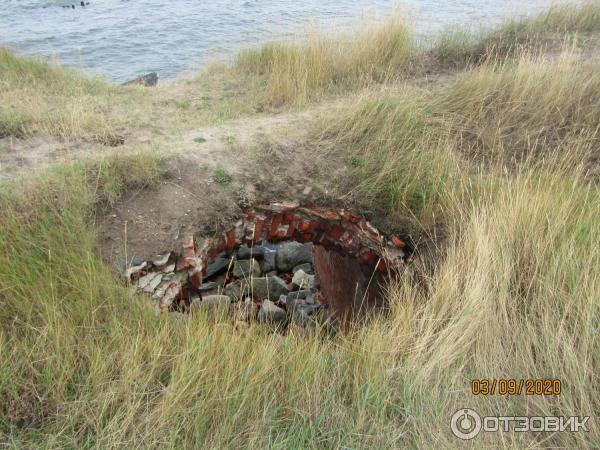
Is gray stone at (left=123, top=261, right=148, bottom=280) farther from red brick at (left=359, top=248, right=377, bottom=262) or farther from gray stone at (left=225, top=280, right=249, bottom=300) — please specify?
gray stone at (left=225, top=280, right=249, bottom=300)

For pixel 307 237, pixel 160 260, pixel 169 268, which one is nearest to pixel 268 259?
pixel 307 237

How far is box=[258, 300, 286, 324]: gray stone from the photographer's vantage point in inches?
240

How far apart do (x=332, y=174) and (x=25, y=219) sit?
9.42ft

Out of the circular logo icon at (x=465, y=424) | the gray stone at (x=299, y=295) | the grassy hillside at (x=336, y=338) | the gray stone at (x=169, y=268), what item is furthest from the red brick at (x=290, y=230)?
the circular logo icon at (x=465, y=424)

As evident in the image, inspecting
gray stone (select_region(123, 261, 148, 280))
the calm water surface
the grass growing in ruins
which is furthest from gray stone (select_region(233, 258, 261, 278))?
the calm water surface

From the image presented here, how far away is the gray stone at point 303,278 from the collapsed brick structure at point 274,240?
127cm

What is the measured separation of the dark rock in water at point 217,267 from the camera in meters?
6.72

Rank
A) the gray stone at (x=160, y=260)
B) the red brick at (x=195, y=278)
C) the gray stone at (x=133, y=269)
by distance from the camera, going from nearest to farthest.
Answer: the gray stone at (x=133, y=269), the gray stone at (x=160, y=260), the red brick at (x=195, y=278)

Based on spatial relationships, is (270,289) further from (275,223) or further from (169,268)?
(169,268)

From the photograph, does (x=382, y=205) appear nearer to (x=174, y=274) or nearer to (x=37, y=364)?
(x=174, y=274)

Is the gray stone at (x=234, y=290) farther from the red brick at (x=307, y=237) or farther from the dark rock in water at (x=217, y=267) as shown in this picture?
the red brick at (x=307, y=237)

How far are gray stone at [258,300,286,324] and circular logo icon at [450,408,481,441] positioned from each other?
384 centimetres

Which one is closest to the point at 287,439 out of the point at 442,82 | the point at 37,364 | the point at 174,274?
the point at 37,364

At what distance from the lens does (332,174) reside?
502cm
